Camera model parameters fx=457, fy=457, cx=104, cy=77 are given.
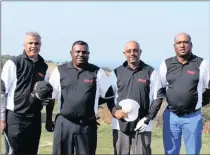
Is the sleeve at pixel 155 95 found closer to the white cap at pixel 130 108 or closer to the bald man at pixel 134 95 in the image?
the bald man at pixel 134 95

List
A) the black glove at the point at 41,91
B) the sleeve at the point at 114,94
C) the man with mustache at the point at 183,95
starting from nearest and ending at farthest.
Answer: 1. the black glove at the point at 41,91
2. the man with mustache at the point at 183,95
3. the sleeve at the point at 114,94

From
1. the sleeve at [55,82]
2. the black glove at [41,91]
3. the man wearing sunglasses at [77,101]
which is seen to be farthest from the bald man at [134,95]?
the black glove at [41,91]

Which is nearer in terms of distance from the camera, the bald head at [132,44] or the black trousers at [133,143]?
the bald head at [132,44]

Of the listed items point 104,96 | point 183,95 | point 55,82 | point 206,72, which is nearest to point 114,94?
point 104,96

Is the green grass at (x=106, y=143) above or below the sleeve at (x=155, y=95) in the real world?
below

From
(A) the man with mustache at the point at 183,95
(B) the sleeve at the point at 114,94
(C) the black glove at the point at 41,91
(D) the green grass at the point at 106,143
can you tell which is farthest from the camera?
(D) the green grass at the point at 106,143

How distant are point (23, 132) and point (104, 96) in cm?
129

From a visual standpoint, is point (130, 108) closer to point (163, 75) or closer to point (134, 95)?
point (134, 95)

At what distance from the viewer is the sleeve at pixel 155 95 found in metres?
6.49

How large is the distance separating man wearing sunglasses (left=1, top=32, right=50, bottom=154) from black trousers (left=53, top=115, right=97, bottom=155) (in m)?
0.43

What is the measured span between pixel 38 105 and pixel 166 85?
1899 millimetres

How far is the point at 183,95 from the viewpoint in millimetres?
6520

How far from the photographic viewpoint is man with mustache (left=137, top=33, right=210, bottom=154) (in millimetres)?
6531

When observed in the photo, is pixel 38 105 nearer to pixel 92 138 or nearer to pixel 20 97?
pixel 20 97
